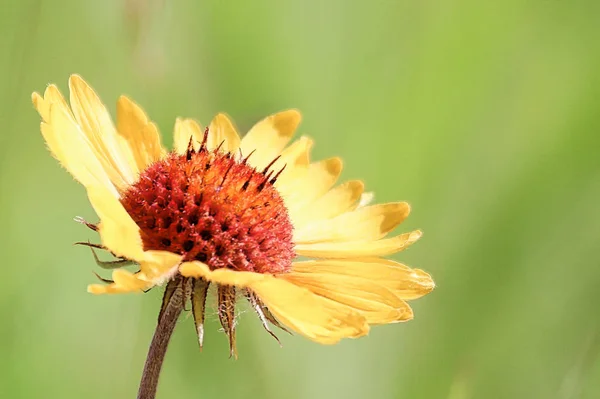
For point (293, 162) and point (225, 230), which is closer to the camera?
point (225, 230)

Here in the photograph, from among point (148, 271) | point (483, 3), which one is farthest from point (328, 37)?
point (148, 271)

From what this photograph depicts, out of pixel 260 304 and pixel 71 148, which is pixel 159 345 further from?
pixel 71 148

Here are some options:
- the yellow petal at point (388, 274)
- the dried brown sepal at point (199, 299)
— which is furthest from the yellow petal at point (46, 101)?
the yellow petal at point (388, 274)

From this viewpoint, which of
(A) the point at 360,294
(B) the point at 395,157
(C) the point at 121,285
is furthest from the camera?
(B) the point at 395,157

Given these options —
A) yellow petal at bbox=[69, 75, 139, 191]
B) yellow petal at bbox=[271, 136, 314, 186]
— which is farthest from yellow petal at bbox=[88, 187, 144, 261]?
yellow petal at bbox=[271, 136, 314, 186]

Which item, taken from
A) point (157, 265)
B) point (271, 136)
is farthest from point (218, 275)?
point (271, 136)

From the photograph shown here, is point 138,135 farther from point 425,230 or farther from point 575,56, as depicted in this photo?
point 575,56
